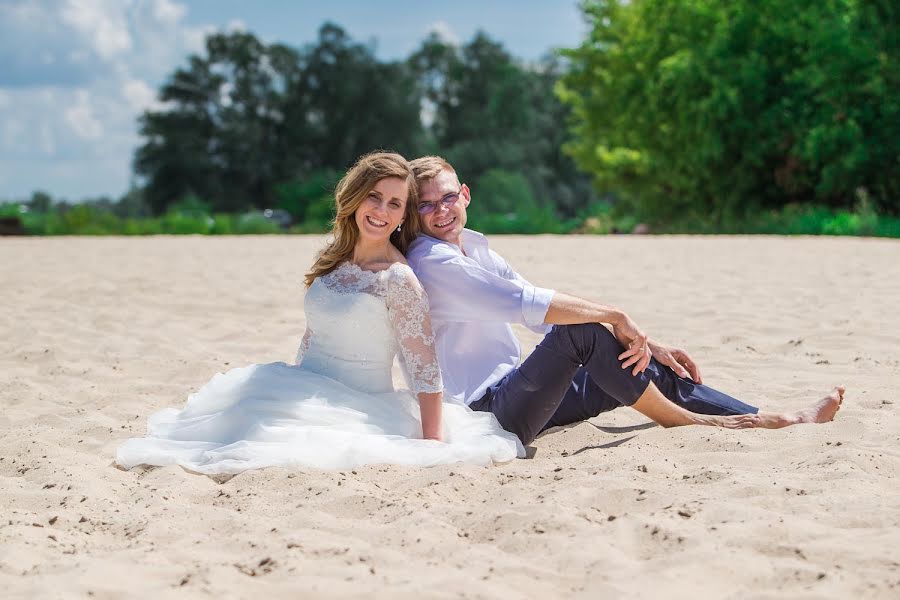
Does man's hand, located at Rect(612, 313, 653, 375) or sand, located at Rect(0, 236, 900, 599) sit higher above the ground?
man's hand, located at Rect(612, 313, 653, 375)

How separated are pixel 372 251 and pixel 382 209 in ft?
0.69

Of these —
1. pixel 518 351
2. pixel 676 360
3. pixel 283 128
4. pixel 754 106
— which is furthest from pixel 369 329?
pixel 283 128

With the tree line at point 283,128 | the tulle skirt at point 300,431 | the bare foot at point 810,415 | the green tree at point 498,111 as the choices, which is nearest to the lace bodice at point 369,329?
the tulle skirt at point 300,431

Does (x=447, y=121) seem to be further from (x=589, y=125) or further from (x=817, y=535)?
(x=817, y=535)

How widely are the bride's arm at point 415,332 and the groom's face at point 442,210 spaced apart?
0.34 m

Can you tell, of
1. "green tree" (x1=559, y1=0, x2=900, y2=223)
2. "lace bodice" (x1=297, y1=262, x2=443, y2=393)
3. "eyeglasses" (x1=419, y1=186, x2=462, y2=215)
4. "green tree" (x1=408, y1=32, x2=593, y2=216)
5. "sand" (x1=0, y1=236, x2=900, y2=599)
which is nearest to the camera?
"sand" (x1=0, y1=236, x2=900, y2=599)

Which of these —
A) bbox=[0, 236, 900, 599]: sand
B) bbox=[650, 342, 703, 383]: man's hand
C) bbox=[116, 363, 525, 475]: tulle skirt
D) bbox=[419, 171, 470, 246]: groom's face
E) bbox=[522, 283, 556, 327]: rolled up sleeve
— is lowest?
bbox=[0, 236, 900, 599]: sand

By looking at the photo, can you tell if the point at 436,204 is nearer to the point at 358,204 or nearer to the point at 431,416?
the point at 358,204

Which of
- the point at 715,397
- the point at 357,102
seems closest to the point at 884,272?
the point at 715,397

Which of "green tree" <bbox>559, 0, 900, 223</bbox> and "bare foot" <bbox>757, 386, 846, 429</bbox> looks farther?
"green tree" <bbox>559, 0, 900, 223</bbox>

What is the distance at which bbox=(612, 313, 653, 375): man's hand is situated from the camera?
12.5 ft

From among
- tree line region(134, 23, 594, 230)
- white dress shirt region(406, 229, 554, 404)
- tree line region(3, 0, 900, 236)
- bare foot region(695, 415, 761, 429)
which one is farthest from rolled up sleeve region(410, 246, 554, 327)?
tree line region(134, 23, 594, 230)

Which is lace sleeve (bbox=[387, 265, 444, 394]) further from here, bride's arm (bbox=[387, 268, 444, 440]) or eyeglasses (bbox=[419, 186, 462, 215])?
eyeglasses (bbox=[419, 186, 462, 215])

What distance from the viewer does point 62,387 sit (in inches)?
208
